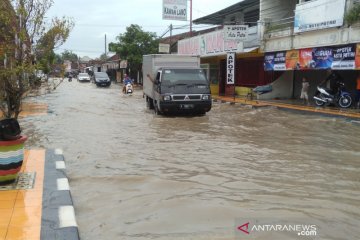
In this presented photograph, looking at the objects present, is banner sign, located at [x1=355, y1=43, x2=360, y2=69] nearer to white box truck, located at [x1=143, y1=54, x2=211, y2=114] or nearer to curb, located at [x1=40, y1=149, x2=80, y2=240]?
white box truck, located at [x1=143, y1=54, x2=211, y2=114]

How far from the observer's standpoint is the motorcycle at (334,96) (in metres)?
17.5

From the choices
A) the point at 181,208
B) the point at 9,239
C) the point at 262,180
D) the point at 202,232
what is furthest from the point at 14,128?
the point at 262,180

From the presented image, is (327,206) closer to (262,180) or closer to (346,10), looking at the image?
(262,180)

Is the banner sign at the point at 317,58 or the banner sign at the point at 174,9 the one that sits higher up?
the banner sign at the point at 174,9

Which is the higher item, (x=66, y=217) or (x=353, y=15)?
(x=353, y=15)

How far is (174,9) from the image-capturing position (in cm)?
2983

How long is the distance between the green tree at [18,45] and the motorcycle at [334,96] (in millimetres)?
12539

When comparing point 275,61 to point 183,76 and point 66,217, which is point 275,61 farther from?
point 66,217

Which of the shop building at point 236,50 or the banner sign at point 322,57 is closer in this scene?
the banner sign at point 322,57

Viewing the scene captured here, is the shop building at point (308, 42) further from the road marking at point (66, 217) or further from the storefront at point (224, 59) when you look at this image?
the road marking at point (66, 217)

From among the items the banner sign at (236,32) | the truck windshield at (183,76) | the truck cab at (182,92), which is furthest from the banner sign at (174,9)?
the truck cab at (182,92)

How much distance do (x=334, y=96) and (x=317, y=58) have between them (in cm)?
180

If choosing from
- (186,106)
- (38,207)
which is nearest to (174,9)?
(186,106)

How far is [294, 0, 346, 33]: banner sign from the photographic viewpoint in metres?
16.7
